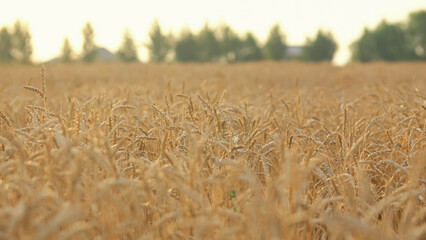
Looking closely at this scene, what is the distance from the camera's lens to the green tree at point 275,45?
61344 millimetres

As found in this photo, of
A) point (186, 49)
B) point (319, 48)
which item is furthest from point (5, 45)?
point (319, 48)

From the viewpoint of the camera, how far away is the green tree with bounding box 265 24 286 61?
61344mm

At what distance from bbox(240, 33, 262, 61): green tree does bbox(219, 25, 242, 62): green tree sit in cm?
61

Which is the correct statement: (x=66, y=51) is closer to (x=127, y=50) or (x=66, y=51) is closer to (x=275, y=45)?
(x=127, y=50)

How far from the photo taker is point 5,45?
4841 cm

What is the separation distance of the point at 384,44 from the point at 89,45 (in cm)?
3372

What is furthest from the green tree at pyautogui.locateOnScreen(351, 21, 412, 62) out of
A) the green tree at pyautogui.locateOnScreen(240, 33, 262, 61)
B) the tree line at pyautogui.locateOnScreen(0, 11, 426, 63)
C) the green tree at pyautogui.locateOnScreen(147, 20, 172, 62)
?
the green tree at pyautogui.locateOnScreen(147, 20, 172, 62)

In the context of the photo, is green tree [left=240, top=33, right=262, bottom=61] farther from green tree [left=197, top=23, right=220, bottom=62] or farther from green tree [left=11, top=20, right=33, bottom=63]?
green tree [left=11, top=20, right=33, bottom=63]

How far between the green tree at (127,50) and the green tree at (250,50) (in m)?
13.9

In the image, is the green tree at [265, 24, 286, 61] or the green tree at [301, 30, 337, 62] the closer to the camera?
the green tree at [301, 30, 337, 62]

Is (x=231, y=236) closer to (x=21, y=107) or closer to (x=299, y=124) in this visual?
(x=299, y=124)

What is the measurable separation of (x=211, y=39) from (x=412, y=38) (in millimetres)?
23974

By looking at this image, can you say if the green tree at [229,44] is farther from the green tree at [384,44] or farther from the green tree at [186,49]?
the green tree at [384,44]

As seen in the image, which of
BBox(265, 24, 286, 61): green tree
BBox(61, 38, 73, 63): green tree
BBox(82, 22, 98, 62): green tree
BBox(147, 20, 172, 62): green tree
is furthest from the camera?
BBox(265, 24, 286, 61): green tree
